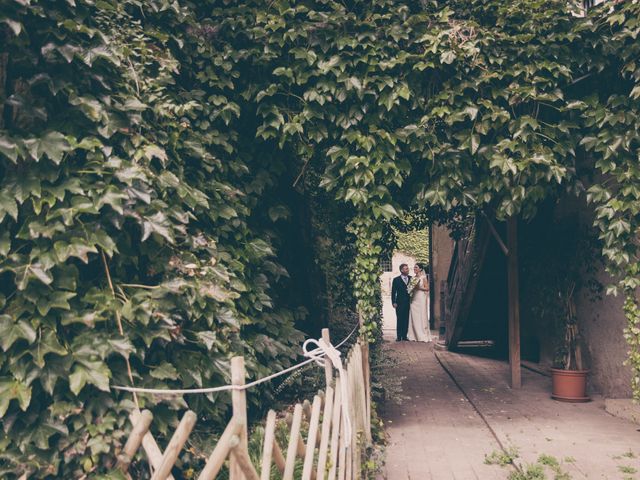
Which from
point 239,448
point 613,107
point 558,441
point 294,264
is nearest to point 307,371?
point 294,264

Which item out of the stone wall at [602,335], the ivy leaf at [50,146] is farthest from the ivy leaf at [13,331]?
Result: the stone wall at [602,335]

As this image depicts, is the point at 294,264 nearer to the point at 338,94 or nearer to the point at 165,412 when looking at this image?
the point at 338,94

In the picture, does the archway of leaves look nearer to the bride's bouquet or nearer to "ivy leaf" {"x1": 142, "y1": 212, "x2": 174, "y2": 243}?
"ivy leaf" {"x1": 142, "y1": 212, "x2": 174, "y2": 243}

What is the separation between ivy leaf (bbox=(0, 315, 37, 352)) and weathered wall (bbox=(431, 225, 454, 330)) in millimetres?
15306

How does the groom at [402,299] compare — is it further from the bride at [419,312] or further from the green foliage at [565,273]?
the green foliage at [565,273]

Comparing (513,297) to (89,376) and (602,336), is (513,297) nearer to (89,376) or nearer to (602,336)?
(602,336)

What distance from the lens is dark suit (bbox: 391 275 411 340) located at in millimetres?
14719

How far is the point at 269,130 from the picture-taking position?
5801 mm

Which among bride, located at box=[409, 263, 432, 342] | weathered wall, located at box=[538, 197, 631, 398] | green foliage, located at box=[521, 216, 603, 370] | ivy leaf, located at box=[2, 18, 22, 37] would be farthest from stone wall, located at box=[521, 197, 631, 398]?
ivy leaf, located at box=[2, 18, 22, 37]

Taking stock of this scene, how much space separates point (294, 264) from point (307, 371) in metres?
1.24

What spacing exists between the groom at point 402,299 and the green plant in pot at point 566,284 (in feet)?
20.0

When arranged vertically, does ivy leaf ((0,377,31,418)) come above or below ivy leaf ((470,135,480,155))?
below

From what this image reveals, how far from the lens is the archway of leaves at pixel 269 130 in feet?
12.5

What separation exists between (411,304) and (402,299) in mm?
274
